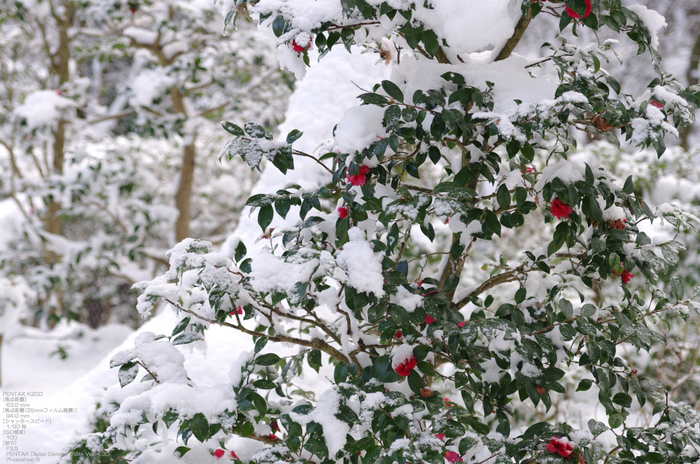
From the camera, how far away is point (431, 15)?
0.80 m

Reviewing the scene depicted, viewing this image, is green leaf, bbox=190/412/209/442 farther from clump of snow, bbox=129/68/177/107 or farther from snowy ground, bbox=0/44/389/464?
clump of snow, bbox=129/68/177/107

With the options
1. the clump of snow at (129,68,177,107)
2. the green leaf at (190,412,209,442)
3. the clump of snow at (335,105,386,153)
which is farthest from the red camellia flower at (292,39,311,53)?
the clump of snow at (129,68,177,107)

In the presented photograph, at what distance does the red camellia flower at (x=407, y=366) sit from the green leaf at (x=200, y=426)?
0.34 meters

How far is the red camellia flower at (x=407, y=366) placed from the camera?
87 cm

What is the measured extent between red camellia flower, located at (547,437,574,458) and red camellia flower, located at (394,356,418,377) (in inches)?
11.3

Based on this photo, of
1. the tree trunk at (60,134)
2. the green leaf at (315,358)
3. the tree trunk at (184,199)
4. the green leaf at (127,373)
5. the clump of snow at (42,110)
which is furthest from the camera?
the tree trunk at (60,134)

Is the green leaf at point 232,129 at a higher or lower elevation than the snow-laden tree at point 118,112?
higher

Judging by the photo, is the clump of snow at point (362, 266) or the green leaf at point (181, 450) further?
the green leaf at point (181, 450)

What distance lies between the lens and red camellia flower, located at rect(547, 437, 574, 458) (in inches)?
33.3

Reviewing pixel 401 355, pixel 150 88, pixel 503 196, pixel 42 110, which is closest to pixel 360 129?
pixel 503 196

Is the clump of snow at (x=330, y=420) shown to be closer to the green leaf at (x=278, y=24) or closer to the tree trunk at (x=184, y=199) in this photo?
the green leaf at (x=278, y=24)

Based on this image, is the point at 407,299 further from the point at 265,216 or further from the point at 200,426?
the point at 200,426

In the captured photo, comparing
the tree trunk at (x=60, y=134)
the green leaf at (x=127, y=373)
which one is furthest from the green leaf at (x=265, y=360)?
the tree trunk at (x=60, y=134)

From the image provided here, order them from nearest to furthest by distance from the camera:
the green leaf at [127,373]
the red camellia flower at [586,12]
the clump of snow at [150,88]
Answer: the red camellia flower at [586,12] < the green leaf at [127,373] < the clump of snow at [150,88]
